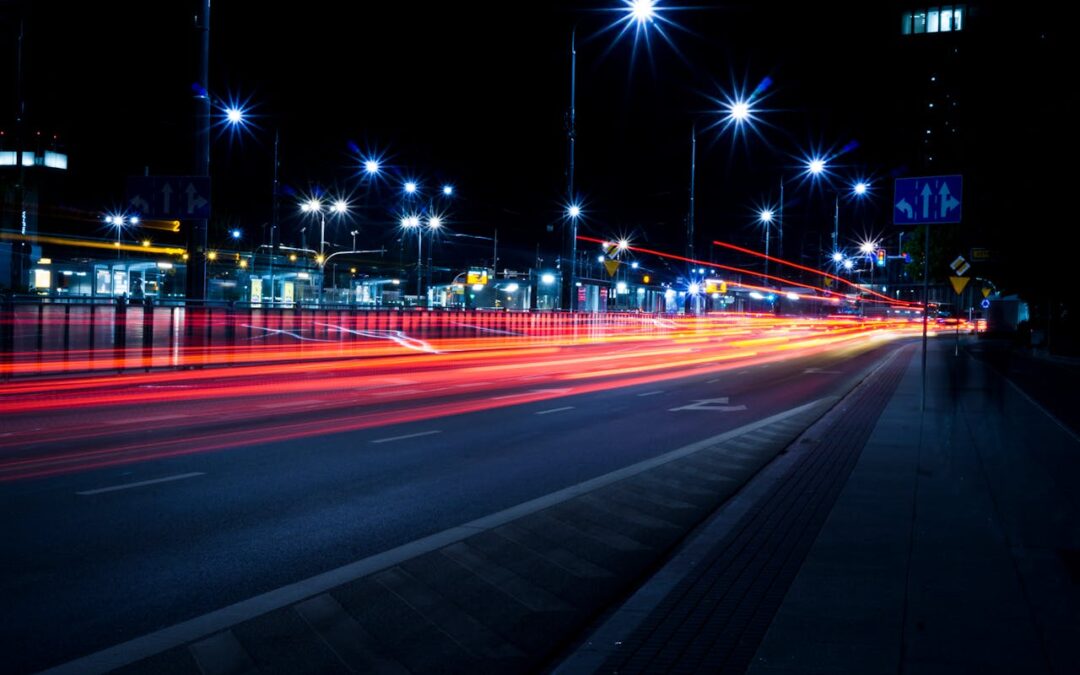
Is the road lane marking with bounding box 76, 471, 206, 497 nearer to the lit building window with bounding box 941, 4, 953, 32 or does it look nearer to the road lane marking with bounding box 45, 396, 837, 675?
the road lane marking with bounding box 45, 396, 837, 675

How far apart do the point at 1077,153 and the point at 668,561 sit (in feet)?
62.1

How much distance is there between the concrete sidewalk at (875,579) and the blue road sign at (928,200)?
18.7 ft

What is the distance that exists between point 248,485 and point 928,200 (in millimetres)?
12308

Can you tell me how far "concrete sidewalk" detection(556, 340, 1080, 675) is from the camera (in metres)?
4.64

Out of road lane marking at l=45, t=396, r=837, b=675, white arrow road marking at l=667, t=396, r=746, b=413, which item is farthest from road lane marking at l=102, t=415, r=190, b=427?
white arrow road marking at l=667, t=396, r=746, b=413

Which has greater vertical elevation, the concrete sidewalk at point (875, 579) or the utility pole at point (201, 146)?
the utility pole at point (201, 146)

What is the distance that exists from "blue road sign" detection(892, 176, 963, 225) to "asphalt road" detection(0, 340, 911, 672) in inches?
168

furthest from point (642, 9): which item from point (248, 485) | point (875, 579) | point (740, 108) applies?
point (875, 579)

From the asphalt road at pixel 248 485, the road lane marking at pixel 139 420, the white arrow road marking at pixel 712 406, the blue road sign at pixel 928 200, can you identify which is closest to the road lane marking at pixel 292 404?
the asphalt road at pixel 248 485

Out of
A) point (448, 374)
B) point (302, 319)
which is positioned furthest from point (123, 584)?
point (302, 319)

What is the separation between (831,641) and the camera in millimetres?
4777

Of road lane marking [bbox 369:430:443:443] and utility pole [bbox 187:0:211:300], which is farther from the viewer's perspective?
utility pole [bbox 187:0:211:300]

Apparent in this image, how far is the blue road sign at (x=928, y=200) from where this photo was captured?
51.1 feet

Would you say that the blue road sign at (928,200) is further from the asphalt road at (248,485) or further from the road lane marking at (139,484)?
the road lane marking at (139,484)
